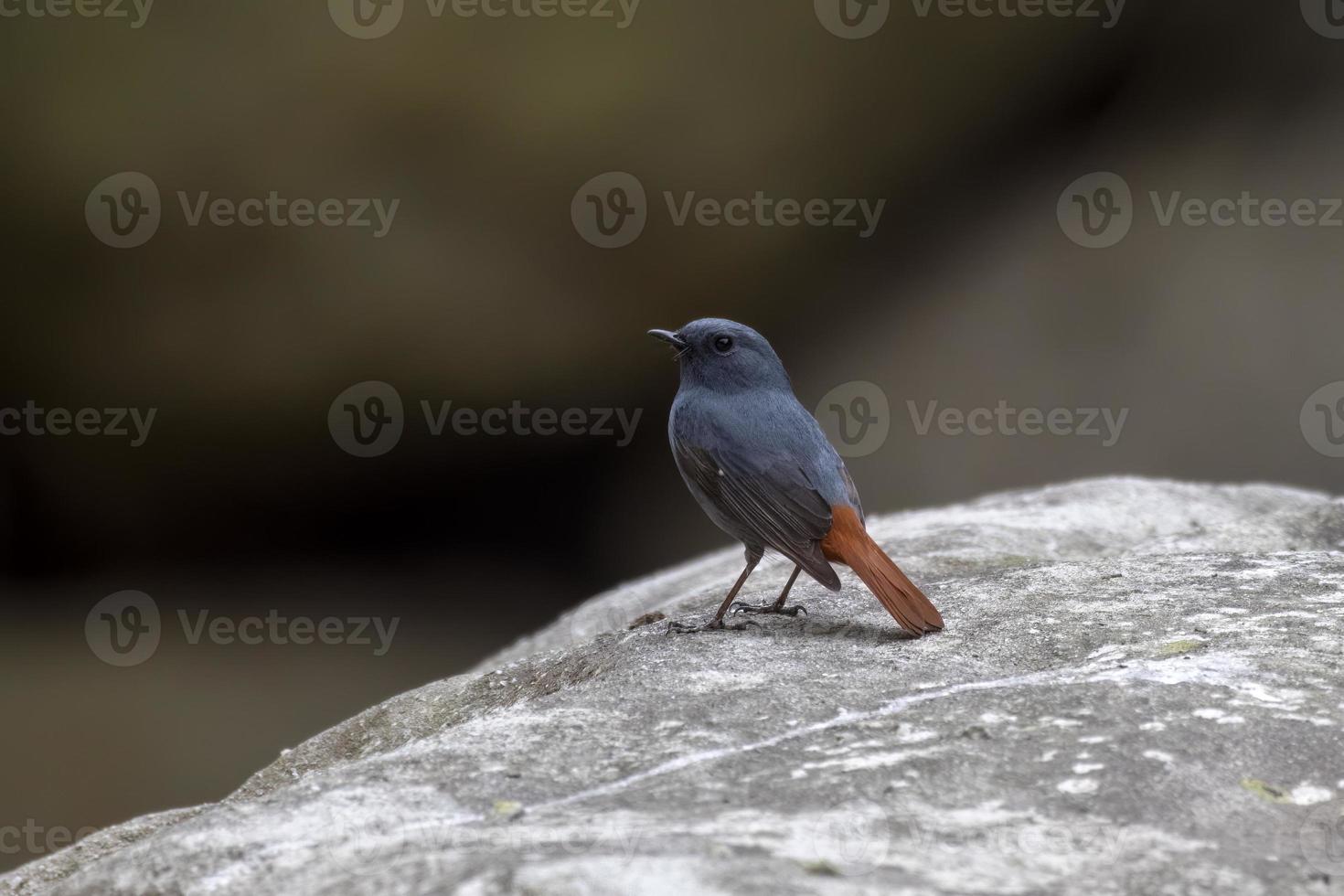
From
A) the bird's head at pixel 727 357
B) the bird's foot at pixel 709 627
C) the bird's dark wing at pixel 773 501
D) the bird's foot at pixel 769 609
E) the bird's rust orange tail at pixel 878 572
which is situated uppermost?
the bird's head at pixel 727 357

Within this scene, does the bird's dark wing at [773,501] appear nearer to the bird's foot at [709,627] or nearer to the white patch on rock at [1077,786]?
the bird's foot at [709,627]

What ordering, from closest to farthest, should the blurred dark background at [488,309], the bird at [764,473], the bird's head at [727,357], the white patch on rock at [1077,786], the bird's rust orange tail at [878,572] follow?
the white patch on rock at [1077,786]
the bird's rust orange tail at [878,572]
the bird at [764,473]
the bird's head at [727,357]
the blurred dark background at [488,309]

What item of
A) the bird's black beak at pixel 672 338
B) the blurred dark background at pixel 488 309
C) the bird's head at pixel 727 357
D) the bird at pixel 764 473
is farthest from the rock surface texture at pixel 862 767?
the blurred dark background at pixel 488 309

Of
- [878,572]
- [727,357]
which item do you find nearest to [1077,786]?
[878,572]

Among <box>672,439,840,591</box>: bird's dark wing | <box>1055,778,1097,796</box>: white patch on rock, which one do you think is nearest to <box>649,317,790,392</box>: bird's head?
<box>672,439,840,591</box>: bird's dark wing

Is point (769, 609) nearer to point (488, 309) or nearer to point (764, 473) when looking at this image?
point (764, 473)

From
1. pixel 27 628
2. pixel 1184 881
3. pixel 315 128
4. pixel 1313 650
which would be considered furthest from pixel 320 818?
pixel 27 628
